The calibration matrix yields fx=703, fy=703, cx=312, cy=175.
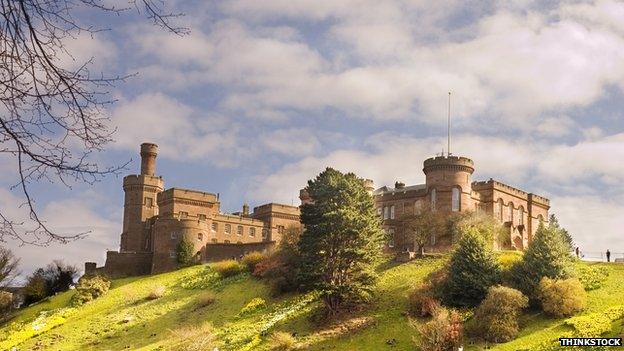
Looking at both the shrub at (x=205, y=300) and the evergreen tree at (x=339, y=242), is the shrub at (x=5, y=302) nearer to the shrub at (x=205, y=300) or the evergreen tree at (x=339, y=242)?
the shrub at (x=205, y=300)

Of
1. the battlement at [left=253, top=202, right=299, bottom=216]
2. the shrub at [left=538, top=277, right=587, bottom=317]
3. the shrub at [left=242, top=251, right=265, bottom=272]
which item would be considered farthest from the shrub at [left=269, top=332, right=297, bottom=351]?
the battlement at [left=253, top=202, right=299, bottom=216]

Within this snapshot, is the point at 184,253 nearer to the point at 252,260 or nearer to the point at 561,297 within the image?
the point at 252,260

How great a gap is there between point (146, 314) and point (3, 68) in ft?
179

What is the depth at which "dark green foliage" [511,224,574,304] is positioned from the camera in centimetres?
4519

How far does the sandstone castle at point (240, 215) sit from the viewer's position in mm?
71812

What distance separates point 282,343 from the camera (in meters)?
43.6

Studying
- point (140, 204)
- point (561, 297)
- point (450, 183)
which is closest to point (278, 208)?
point (140, 204)

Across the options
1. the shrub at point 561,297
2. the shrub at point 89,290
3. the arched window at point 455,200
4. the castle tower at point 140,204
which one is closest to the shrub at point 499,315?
the shrub at point 561,297

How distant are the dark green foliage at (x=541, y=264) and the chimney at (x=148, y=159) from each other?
56.3 meters

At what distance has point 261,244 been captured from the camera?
77.9 meters

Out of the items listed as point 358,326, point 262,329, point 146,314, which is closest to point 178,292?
point 146,314

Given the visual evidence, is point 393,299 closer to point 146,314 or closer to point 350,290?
point 350,290

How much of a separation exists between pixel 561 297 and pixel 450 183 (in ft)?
98.7

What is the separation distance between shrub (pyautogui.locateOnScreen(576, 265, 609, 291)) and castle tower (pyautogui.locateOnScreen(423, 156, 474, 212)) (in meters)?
17.0
